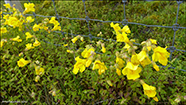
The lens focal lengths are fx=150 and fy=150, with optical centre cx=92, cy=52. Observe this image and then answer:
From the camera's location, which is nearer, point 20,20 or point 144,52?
point 144,52

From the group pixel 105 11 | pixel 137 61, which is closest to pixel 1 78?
pixel 137 61

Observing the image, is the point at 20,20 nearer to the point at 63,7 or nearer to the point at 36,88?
the point at 36,88

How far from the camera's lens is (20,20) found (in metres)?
2.09

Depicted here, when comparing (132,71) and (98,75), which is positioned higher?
(132,71)

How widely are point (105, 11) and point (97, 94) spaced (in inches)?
77.7

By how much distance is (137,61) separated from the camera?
944 millimetres

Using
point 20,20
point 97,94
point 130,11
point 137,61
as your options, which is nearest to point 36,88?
point 97,94

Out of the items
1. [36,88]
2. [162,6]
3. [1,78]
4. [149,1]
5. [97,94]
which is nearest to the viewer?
[97,94]

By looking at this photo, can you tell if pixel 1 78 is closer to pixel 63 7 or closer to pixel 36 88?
pixel 36 88

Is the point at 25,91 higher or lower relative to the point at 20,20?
lower

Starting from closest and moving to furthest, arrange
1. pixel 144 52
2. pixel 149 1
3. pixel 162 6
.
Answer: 1. pixel 144 52
2. pixel 162 6
3. pixel 149 1

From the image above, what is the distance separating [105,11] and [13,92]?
2.23 metres

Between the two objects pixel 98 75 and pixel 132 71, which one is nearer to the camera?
pixel 132 71

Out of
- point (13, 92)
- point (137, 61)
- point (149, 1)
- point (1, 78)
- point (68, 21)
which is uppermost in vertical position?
point (149, 1)
